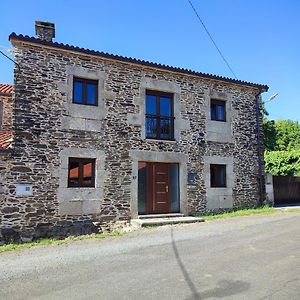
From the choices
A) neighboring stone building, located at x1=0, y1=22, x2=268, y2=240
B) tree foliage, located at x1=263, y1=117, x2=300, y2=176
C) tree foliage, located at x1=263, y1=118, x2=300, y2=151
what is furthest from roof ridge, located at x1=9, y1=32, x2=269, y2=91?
tree foliage, located at x1=263, y1=118, x2=300, y2=151

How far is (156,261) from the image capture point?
20.8 feet

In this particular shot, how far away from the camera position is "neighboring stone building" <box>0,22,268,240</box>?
10141mm

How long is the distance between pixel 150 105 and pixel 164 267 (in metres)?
7.61

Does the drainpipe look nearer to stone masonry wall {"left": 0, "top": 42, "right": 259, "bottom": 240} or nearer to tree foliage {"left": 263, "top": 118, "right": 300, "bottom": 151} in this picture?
stone masonry wall {"left": 0, "top": 42, "right": 259, "bottom": 240}

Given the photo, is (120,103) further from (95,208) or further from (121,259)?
(121,259)

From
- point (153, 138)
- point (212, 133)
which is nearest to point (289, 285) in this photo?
point (153, 138)

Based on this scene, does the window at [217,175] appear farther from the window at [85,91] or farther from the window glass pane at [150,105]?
the window at [85,91]

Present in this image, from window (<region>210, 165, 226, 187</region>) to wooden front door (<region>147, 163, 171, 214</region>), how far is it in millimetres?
2022

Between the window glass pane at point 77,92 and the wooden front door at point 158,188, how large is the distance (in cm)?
344

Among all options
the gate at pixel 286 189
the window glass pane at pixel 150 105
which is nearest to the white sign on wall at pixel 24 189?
the window glass pane at pixel 150 105

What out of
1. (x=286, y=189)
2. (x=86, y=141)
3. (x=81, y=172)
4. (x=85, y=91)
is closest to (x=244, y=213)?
(x=286, y=189)

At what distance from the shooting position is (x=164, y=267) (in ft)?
19.3

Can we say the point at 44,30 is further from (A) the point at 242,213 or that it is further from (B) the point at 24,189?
(A) the point at 242,213

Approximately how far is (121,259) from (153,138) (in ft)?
20.8
